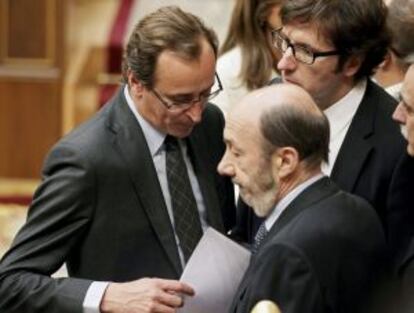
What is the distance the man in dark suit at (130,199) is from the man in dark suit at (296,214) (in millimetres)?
303

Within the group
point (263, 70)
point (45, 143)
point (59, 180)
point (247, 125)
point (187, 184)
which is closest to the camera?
point (247, 125)

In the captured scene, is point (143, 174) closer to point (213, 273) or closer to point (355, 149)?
point (213, 273)

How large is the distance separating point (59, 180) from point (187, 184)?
394mm

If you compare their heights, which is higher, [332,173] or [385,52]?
[385,52]

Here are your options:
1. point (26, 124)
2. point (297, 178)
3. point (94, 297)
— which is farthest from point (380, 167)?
point (26, 124)

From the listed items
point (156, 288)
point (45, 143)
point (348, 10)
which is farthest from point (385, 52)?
point (45, 143)

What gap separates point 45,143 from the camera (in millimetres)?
6957

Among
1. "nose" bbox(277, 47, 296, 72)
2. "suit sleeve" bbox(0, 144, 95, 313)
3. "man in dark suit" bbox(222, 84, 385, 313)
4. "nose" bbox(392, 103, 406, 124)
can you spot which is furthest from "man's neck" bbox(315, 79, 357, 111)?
"suit sleeve" bbox(0, 144, 95, 313)

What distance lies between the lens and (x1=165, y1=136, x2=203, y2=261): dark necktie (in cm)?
Result: 319

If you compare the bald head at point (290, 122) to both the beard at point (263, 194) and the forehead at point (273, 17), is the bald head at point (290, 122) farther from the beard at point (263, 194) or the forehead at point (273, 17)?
the forehead at point (273, 17)

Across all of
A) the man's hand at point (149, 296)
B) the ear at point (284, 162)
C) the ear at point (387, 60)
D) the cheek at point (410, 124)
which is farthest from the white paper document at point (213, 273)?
the ear at point (387, 60)

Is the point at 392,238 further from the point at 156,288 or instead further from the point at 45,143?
the point at 45,143

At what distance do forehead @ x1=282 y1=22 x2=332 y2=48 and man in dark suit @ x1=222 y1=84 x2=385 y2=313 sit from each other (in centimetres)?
47

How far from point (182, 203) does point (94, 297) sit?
1.23 feet
